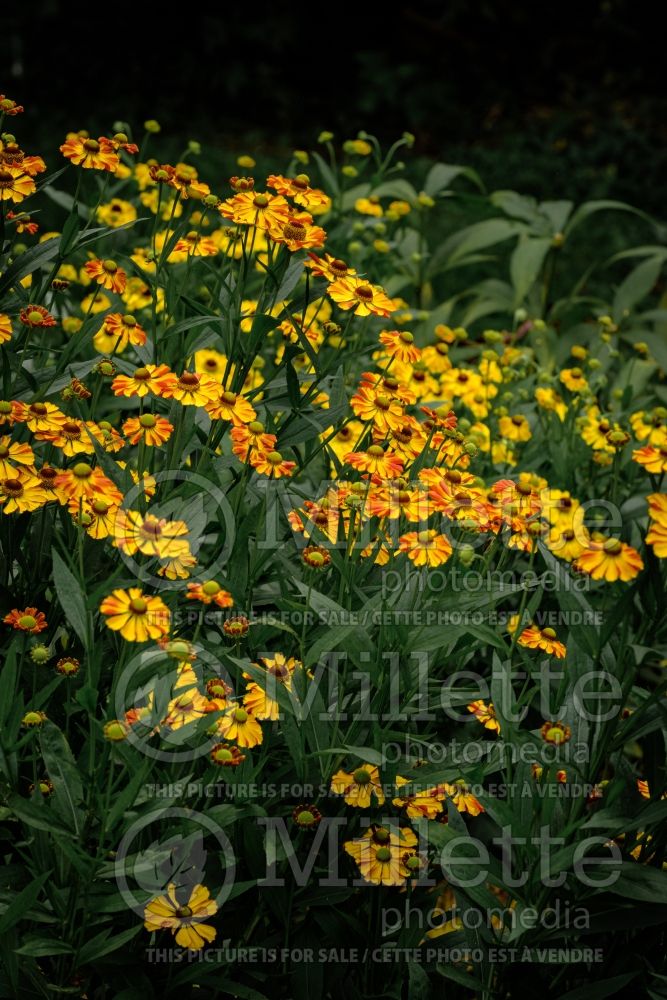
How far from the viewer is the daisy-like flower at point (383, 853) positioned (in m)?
1.36

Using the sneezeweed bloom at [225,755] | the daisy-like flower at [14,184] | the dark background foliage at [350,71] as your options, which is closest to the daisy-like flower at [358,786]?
the sneezeweed bloom at [225,755]

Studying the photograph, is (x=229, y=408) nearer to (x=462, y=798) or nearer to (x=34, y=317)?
(x=34, y=317)

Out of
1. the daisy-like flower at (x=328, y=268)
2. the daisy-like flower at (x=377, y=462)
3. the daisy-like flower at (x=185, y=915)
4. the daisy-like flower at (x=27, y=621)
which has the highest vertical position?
the daisy-like flower at (x=328, y=268)

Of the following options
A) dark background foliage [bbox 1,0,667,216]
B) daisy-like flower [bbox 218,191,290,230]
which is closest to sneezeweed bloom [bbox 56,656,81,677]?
daisy-like flower [bbox 218,191,290,230]

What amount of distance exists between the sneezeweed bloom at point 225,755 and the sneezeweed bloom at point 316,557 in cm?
24

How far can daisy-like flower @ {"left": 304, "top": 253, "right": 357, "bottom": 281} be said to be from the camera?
1551 millimetres

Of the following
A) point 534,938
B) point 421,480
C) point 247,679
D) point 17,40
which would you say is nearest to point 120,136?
point 421,480

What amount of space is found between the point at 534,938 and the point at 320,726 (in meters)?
0.35

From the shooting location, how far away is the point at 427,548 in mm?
1404

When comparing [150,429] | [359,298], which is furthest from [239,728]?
[359,298]

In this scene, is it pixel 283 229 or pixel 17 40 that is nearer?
pixel 283 229

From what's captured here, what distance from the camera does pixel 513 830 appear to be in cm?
133

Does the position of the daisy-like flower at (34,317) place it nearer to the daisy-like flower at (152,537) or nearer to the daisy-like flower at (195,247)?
the daisy-like flower at (195,247)

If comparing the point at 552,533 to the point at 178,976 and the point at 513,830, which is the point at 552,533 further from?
the point at 178,976
